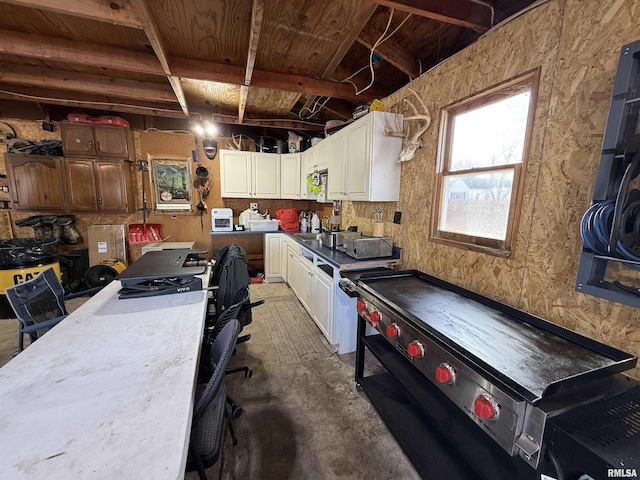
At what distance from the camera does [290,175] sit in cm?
459

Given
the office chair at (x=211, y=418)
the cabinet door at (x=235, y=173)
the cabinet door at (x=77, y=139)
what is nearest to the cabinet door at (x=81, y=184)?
the cabinet door at (x=77, y=139)

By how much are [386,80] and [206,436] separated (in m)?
3.17

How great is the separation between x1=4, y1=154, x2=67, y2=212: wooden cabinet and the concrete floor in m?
1.78

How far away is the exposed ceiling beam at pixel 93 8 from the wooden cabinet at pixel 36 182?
2.87 metres

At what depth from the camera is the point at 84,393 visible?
928 millimetres

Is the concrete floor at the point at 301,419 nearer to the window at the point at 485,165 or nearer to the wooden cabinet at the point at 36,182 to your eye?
the window at the point at 485,165

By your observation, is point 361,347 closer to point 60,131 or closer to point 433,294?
point 433,294

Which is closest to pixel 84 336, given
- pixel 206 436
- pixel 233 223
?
pixel 206 436

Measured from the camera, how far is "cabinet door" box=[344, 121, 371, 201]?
2398 mm

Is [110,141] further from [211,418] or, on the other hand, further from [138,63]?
[211,418]

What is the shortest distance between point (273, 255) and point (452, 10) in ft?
12.1

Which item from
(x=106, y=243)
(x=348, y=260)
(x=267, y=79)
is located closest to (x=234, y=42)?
(x=267, y=79)

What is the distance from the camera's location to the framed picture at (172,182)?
427 cm

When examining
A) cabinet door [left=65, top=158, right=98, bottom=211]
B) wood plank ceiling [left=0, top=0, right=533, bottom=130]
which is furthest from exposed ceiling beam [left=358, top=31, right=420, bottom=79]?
cabinet door [left=65, top=158, right=98, bottom=211]
